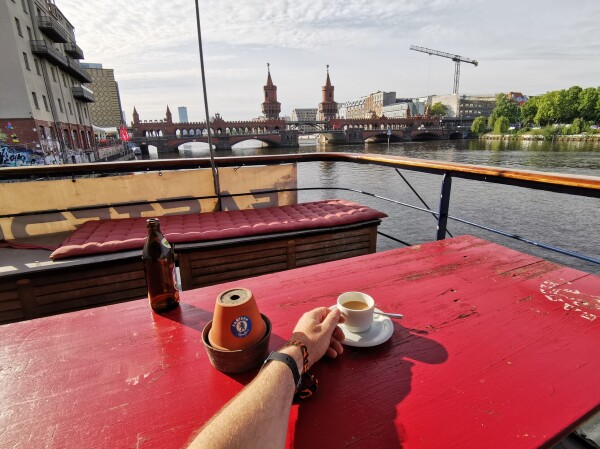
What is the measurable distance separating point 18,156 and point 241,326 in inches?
1039

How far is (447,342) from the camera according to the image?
92cm

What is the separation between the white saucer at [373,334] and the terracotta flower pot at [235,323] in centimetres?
27

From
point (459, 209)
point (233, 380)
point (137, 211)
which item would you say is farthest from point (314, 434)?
point (459, 209)

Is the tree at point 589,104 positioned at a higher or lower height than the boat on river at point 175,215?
higher

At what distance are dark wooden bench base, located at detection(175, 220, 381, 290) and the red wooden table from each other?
1.43 metres

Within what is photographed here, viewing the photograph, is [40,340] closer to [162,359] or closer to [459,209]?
[162,359]

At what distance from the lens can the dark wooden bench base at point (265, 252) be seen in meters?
2.60

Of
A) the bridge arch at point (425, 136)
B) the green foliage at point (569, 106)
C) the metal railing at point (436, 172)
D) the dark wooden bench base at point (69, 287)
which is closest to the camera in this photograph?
the metal railing at point (436, 172)

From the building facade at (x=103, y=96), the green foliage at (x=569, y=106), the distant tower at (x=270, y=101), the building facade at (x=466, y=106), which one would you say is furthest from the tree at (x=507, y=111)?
the building facade at (x=103, y=96)

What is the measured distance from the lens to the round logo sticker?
2.52 ft

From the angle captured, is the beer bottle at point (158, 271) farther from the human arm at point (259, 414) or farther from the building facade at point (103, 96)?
the building facade at point (103, 96)

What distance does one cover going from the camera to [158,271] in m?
1.08

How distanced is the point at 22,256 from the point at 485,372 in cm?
313

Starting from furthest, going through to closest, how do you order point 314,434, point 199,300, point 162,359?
point 199,300, point 162,359, point 314,434
